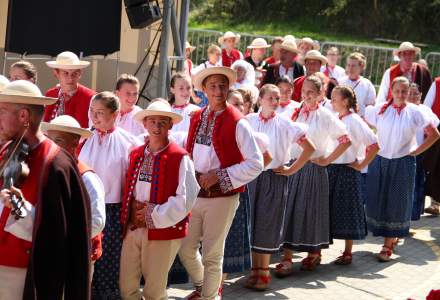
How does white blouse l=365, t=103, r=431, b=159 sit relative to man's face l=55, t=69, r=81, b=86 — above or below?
below

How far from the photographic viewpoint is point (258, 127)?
23.7 ft

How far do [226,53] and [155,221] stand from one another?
336 inches

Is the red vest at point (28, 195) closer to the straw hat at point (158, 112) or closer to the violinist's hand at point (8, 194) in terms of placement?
the violinist's hand at point (8, 194)

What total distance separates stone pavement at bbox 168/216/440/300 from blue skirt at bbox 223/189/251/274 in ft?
1.14

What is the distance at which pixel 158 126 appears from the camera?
5.68 m

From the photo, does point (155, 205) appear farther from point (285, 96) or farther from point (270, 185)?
point (285, 96)

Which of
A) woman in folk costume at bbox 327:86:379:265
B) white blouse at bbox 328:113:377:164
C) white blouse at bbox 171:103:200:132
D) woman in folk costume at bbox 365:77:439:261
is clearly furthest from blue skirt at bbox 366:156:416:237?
white blouse at bbox 171:103:200:132

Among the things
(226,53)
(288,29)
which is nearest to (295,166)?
(226,53)

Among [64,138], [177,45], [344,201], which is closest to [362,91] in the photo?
[177,45]

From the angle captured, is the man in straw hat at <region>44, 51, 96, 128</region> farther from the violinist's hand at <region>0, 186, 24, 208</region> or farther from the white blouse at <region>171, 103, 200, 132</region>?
the violinist's hand at <region>0, 186, 24, 208</region>

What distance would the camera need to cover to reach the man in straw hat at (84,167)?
182 inches

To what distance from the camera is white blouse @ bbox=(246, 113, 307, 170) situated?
715 centimetres

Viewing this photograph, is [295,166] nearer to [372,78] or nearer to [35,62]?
[35,62]

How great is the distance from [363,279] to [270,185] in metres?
1.43
